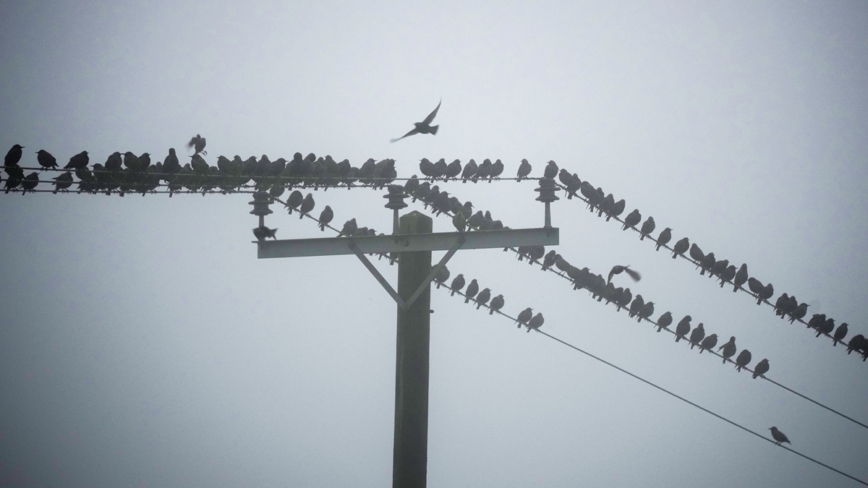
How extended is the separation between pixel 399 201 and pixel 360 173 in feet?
15.7

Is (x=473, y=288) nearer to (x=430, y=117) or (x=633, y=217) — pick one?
(x=633, y=217)

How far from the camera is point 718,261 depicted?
1510cm

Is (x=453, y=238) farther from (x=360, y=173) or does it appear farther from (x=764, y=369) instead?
(x=764, y=369)

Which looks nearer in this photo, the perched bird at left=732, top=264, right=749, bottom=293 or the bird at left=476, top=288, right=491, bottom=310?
the bird at left=476, top=288, right=491, bottom=310

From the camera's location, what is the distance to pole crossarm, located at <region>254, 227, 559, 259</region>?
7457mm

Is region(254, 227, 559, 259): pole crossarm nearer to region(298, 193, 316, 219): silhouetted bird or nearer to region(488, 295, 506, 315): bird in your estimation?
region(298, 193, 316, 219): silhouetted bird

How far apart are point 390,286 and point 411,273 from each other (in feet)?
0.69

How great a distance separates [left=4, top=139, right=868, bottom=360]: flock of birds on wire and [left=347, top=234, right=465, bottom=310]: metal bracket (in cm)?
105

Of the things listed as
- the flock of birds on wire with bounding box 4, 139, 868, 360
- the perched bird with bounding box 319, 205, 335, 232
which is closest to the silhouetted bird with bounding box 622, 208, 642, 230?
the flock of birds on wire with bounding box 4, 139, 868, 360

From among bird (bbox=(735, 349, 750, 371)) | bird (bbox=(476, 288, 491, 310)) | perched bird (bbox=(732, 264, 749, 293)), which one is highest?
perched bird (bbox=(732, 264, 749, 293))

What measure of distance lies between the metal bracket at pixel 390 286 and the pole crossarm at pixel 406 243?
26 millimetres

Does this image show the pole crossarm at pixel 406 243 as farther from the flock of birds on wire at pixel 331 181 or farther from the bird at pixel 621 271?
the bird at pixel 621 271

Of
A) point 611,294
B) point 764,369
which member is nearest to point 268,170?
point 611,294

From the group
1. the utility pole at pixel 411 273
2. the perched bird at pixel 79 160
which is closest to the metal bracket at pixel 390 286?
the utility pole at pixel 411 273
